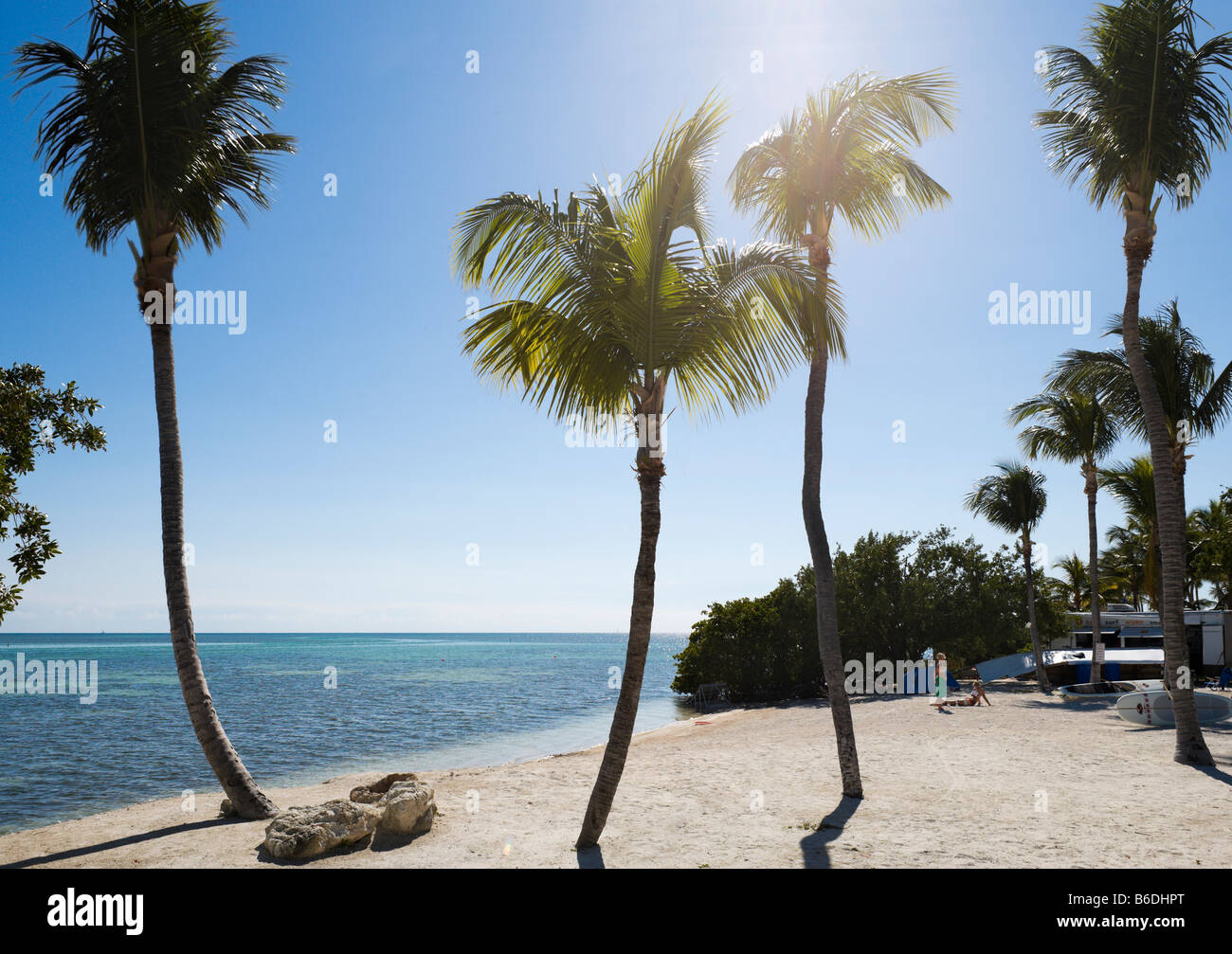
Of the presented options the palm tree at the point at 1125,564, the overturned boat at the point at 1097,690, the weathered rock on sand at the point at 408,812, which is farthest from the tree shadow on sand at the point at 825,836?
the palm tree at the point at 1125,564

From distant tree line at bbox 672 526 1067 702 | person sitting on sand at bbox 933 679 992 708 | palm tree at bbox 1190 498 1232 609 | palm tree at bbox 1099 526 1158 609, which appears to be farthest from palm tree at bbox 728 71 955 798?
palm tree at bbox 1099 526 1158 609

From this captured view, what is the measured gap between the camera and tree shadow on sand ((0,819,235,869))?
9.18 m

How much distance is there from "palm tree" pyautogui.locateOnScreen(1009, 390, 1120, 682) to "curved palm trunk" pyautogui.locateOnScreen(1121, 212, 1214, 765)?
13.0 meters

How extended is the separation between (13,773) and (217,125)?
23.8 meters

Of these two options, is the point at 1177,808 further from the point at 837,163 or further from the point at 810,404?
the point at 837,163

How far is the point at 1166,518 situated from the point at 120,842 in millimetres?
17567

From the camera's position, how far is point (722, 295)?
340 inches

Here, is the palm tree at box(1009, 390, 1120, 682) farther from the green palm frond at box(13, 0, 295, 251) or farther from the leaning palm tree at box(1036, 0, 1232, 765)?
the green palm frond at box(13, 0, 295, 251)

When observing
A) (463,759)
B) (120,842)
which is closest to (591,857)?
(120,842)

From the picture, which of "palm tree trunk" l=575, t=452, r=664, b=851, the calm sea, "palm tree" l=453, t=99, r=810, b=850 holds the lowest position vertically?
the calm sea

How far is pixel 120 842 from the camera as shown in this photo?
9656mm

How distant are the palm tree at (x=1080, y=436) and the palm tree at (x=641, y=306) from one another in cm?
2213

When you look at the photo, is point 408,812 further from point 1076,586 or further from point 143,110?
point 1076,586
